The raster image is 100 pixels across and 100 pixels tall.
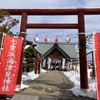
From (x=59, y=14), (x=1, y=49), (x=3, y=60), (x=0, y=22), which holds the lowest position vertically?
(x=3, y=60)

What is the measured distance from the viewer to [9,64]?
7297 mm

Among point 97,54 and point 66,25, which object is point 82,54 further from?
point 97,54

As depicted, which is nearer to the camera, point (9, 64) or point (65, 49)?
point (9, 64)

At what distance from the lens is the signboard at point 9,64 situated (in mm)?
7074

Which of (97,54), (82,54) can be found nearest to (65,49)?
(82,54)

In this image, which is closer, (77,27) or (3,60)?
(3,60)

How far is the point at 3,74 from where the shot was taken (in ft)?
23.4

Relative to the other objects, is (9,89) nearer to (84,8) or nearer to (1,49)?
(1,49)

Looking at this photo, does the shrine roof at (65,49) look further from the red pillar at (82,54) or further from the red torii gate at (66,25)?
the red pillar at (82,54)

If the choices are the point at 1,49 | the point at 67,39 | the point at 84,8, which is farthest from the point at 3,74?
the point at 67,39

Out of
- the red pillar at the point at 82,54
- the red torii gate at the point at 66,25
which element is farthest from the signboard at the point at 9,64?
the red pillar at the point at 82,54

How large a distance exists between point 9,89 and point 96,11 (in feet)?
21.6

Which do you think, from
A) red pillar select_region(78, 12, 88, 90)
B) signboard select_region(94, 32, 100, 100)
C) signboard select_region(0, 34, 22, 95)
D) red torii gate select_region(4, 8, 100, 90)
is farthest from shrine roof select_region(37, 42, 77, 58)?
signboard select_region(94, 32, 100, 100)

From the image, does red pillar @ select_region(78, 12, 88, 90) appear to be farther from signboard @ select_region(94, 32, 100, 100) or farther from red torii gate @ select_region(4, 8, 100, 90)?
signboard @ select_region(94, 32, 100, 100)
